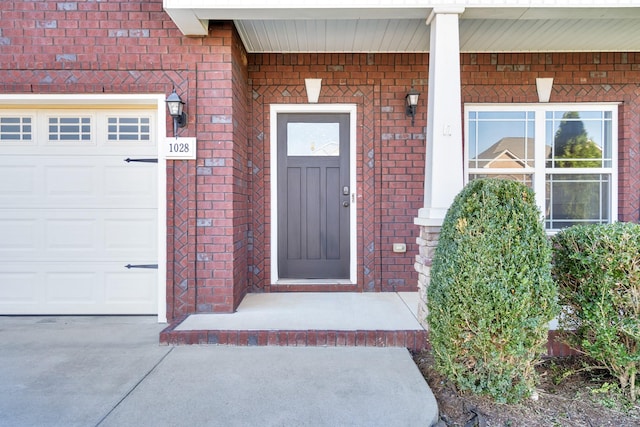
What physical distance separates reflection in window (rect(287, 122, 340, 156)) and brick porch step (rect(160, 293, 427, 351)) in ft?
5.75

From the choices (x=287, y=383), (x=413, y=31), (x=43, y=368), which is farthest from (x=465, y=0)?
(x=43, y=368)

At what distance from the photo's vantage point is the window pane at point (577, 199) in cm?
438

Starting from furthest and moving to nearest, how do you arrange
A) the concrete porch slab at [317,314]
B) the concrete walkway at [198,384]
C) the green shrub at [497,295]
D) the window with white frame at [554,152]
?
the window with white frame at [554,152] < the concrete porch slab at [317,314] < the green shrub at [497,295] < the concrete walkway at [198,384]

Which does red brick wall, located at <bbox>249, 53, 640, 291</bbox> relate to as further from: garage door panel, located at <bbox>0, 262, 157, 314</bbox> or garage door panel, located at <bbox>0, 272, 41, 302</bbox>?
garage door panel, located at <bbox>0, 272, 41, 302</bbox>

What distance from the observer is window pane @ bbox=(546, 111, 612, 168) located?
438 cm

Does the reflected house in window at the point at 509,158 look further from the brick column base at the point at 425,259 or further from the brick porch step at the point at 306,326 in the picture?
the brick porch step at the point at 306,326

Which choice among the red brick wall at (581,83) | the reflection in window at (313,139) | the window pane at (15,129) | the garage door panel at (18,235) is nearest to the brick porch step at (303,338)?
the garage door panel at (18,235)

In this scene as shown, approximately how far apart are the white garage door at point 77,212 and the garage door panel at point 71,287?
0.03 feet

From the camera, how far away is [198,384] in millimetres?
2428

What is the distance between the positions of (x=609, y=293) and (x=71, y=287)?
4.59m

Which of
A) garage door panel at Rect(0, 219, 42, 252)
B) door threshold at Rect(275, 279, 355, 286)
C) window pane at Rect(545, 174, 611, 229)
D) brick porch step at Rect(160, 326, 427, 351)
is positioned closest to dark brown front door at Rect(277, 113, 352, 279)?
door threshold at Rect(275, 279, 355, 286)

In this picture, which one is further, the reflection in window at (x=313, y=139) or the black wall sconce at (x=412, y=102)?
the reflection in window at (x=313, y=139)

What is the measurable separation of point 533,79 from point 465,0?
1.80 m

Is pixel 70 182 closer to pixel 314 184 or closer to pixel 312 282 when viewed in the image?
pixel 314 184
